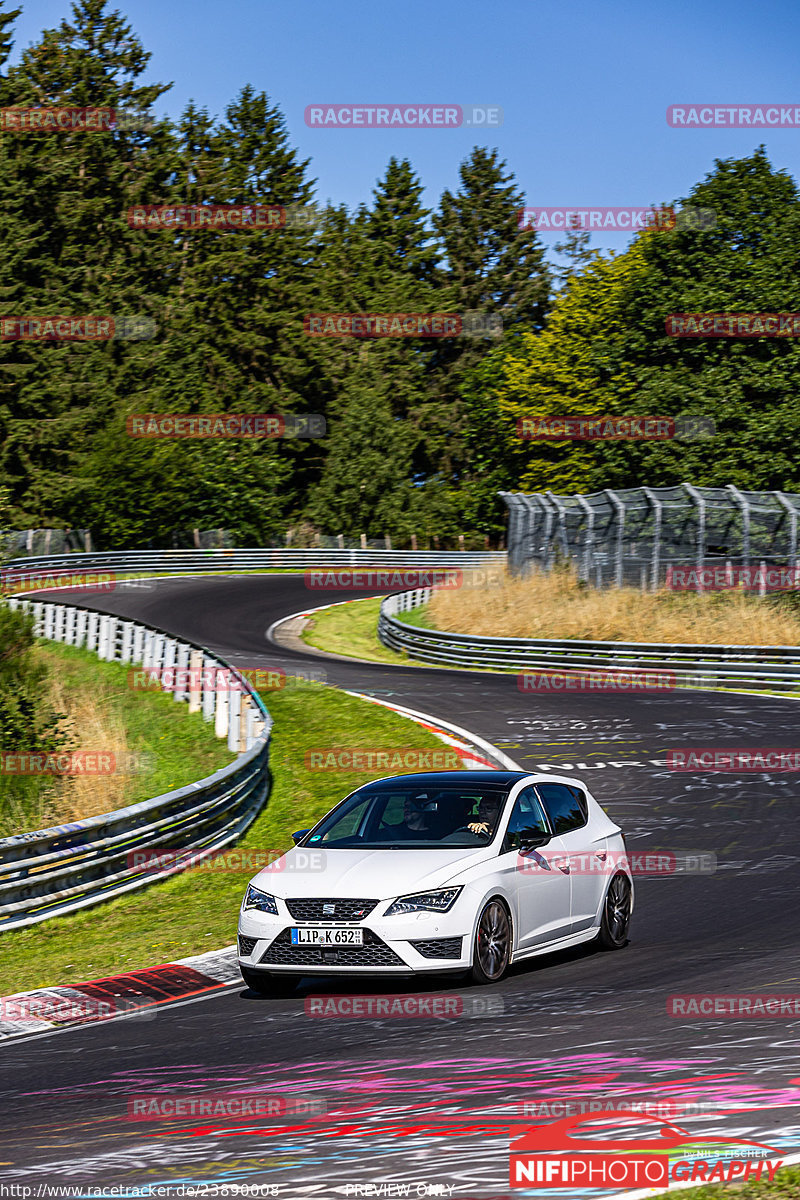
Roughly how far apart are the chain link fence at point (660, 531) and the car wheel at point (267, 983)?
85.6 feet

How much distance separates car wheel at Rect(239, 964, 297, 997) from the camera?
9828 millimetres

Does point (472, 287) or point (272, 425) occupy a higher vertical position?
point (472, 287)

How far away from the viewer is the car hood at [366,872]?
9484 millimetres

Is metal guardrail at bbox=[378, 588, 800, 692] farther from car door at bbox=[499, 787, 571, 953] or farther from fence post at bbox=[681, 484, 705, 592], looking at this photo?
car door at bbox=[499, 787, 571, 953]

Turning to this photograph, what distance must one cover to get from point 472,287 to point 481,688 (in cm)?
7440

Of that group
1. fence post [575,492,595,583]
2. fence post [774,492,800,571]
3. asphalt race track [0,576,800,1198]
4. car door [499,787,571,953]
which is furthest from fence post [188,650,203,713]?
fence post [575,492,595,583]

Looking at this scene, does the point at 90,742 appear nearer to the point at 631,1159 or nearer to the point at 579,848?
the point at 579,848

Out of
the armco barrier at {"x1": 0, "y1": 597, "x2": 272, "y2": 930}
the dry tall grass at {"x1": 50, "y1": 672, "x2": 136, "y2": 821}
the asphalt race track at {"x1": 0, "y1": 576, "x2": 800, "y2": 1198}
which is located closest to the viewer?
the asphalt race track at {"x1": 0, "y1": 576, "x2": 800, "y2": 1198}

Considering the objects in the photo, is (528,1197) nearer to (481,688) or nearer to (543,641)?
(481,688)

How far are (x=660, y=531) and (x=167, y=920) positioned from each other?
25315mm

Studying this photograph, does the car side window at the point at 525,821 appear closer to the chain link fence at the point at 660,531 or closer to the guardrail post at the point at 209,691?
the guardrail post at the point at 209,691

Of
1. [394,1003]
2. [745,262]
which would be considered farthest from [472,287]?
[394,1003]

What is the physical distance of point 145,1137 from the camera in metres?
6.43

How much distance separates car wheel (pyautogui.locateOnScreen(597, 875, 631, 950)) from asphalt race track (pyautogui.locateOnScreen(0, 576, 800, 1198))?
0.56ft
